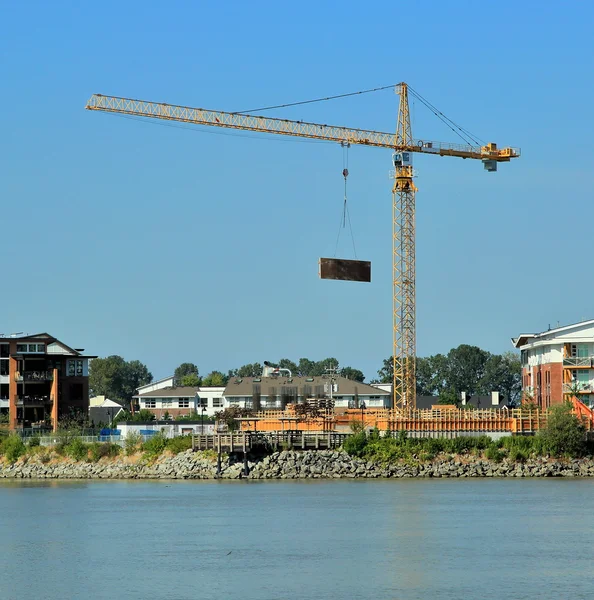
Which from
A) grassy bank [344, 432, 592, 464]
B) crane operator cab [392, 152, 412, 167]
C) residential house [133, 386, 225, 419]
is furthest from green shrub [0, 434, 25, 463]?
residential house [133, 386, 225, 419]

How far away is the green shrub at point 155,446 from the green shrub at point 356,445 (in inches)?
633

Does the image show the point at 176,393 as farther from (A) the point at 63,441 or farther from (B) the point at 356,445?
(B) the point at 356,445

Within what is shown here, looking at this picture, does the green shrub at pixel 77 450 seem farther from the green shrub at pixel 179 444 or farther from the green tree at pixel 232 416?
the green tree at pixel 232 416

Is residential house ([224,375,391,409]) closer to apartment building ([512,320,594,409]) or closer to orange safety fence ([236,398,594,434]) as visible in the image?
apartment building ([512,320,594,409])

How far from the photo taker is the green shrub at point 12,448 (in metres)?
111

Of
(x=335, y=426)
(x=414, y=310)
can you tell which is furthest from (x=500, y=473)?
(x=414, y=310)

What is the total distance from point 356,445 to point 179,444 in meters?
15.5

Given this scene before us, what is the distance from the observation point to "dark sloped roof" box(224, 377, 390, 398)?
15888 cm

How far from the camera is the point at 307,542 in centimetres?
5966

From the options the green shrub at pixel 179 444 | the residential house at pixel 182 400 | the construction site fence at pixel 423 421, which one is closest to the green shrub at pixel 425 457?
the construction site fence at pixel 423 421

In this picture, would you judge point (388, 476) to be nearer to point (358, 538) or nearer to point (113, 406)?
point (358, 538)

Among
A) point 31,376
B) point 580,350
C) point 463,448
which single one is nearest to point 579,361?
point 580,350

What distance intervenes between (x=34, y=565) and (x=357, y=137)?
284 feet

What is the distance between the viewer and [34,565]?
55.2m
